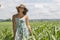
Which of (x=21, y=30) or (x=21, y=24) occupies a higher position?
(x=21, y=24)

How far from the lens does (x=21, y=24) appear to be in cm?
630

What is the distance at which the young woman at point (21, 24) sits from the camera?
6057 millimetres

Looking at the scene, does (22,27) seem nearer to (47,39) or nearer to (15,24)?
(15,24)

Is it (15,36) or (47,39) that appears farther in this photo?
(15,36)

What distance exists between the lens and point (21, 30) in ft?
20.8

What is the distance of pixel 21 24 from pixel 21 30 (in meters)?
0.14

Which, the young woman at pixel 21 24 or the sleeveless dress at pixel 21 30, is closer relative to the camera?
the young woman at pixel 21 24

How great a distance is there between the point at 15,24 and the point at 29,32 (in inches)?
13.6

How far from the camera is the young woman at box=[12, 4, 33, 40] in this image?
A: 238 inches

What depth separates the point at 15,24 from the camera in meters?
6.12

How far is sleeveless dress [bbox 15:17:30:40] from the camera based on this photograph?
245 inches

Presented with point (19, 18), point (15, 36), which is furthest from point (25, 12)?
point (15, 36)

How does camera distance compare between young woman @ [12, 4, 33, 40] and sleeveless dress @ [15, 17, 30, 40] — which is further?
sleeveless dress @ [15, 17, 30, 40]

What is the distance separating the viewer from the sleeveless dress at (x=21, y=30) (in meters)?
6.21
